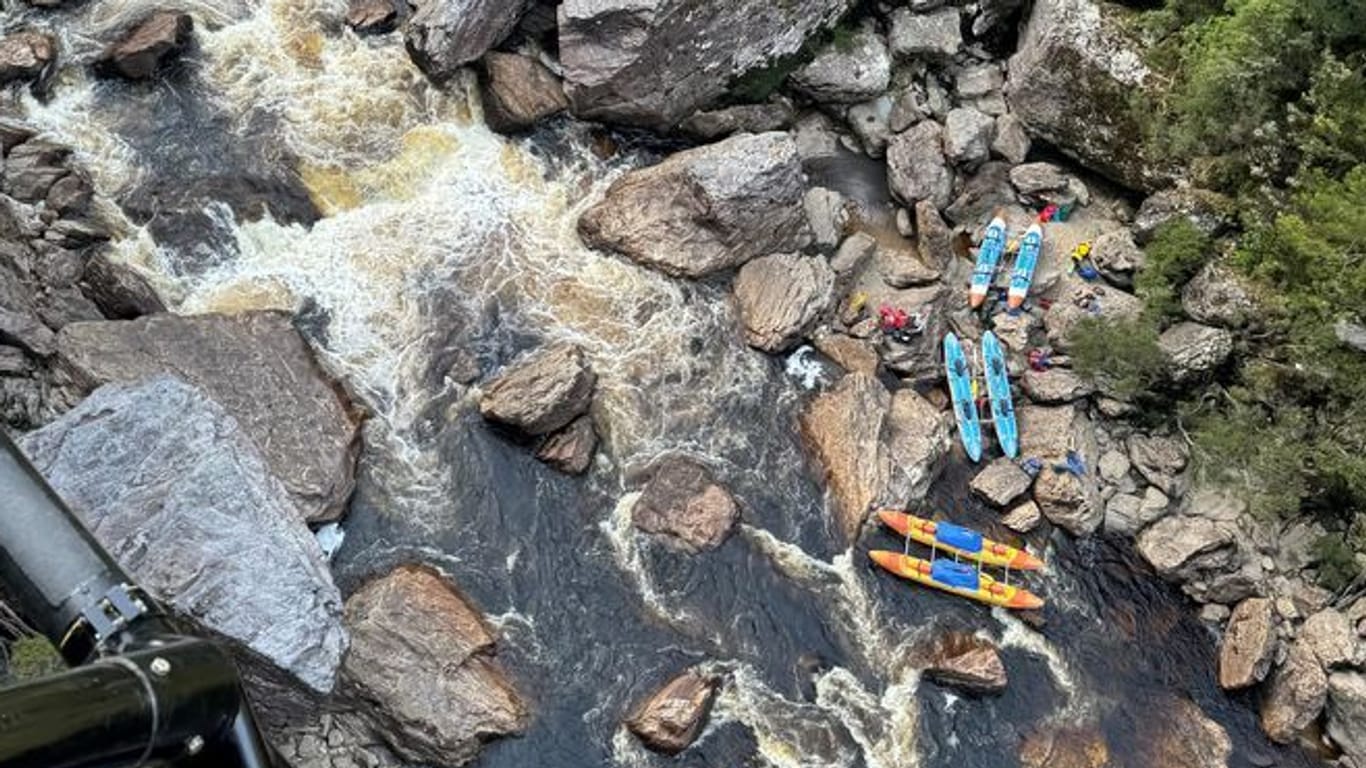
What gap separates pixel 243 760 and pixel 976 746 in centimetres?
1449

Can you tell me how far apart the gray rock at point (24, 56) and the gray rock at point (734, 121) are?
457 inches

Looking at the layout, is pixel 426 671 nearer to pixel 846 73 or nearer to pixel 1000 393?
pixel 1000 393

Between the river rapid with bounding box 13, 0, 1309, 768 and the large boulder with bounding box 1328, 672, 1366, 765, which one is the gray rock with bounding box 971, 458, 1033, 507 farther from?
the large boulder with bounding box 1328, 672, 1366, 765

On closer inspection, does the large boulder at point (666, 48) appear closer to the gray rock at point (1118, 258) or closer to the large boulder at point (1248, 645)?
the gray rock at point (1118, 258)

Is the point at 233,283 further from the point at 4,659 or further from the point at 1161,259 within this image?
the point at 1161,259

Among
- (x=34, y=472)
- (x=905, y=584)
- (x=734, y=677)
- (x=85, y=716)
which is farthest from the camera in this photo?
(x=905, y=584)

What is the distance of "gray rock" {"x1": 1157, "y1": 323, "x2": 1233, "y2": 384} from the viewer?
21.1 metres

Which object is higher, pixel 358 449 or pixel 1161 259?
pixel 358 449

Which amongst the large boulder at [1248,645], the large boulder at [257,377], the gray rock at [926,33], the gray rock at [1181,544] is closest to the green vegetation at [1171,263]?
the gray rock at [1181,544]

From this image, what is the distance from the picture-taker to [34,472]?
22.5 ft

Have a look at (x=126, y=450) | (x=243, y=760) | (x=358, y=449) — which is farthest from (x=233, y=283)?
(x=243, y=760)

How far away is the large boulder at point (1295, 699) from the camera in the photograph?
18.7 meters

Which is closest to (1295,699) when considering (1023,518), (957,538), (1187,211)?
(1023,518)

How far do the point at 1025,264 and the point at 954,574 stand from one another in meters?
6.85
